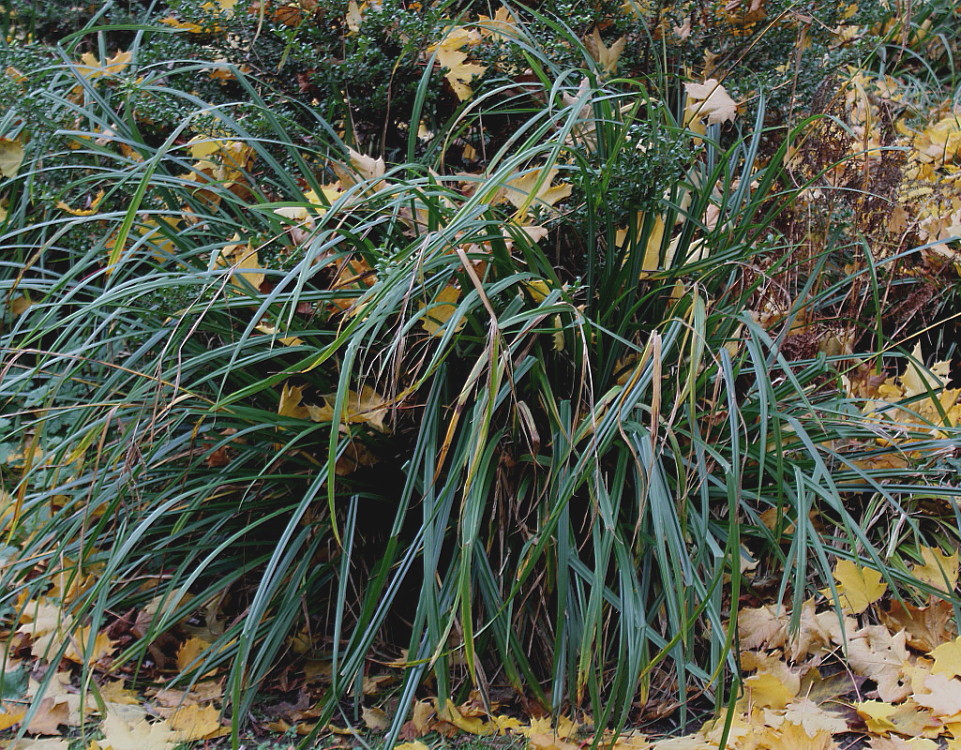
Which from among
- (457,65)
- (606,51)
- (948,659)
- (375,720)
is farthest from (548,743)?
(606,51)

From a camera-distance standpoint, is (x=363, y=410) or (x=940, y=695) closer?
(x=940, y=695)

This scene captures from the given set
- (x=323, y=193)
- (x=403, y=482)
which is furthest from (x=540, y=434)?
(x=323, y=193)

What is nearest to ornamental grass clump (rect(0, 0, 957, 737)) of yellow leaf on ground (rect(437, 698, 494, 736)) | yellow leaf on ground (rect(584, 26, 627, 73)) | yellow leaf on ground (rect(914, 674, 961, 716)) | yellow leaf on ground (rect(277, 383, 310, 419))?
yellow leaf on ground (rect(277, 383, 310, 419))

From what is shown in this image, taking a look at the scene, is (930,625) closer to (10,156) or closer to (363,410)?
(363,410)

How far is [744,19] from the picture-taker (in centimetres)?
291

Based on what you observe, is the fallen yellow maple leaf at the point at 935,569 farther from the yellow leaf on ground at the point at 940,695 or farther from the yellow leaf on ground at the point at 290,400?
the yellow leaf on ground at the point at 290,400

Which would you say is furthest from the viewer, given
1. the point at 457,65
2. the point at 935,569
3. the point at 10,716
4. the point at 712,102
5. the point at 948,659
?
the point at 457,65

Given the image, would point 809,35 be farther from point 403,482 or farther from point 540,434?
point 403,482

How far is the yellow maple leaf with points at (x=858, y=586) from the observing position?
209cm

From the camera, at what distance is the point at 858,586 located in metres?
2.10

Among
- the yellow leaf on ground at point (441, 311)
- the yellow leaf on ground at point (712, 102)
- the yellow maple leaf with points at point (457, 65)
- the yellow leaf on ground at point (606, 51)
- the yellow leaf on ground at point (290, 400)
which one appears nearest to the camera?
the yellow leaf on ground at point (441, 311)

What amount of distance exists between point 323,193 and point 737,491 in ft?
4.38

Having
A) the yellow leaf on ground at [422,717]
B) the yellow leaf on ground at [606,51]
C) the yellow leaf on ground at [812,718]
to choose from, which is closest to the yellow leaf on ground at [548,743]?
the yellow leaf on ground at [422,717]

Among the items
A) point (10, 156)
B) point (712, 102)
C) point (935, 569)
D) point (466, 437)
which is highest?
point (712, 102)
